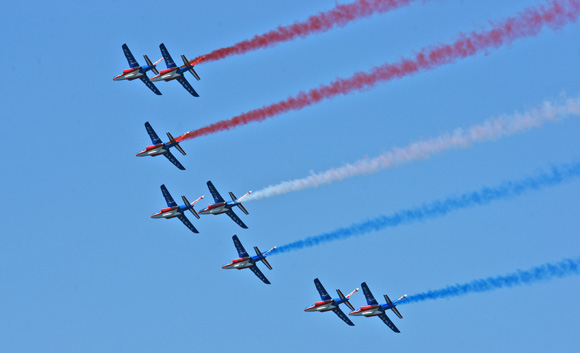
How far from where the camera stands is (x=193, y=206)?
91812mm

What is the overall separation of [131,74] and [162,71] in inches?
95.1

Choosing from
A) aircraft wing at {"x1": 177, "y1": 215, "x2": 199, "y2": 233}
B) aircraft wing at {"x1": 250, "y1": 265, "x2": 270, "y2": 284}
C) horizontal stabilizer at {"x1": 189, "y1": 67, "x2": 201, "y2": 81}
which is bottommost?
aircraft wing at {"x1": 250, "y1": 265, "x2": 270, "y2": 284}

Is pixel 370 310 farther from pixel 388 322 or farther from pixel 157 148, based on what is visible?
pixel 157 148

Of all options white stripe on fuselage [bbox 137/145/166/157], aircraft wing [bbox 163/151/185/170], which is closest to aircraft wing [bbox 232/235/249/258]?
aircraft wing [bbox 163/151/185/170]

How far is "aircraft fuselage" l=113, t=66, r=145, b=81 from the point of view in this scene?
90625mm

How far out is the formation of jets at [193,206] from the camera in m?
86.4

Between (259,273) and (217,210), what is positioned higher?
(217,210)

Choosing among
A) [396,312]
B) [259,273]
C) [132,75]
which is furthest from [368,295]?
[132,75]

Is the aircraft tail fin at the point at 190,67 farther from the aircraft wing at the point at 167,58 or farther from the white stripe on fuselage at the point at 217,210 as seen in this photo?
the white stripe on fuselage at the point at 217,210

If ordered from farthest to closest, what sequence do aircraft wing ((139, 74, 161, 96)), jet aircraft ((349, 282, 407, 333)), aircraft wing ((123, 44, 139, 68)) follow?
aircraft wing ((139, 74, 161, 96)), aircraft wing ((123, 44, 139, 68)), jet aircraft ((349, 282, 407, 333))

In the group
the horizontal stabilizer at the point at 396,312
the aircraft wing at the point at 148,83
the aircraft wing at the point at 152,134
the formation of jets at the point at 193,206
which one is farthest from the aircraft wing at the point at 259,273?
the aircraft wing at the point at 148,83

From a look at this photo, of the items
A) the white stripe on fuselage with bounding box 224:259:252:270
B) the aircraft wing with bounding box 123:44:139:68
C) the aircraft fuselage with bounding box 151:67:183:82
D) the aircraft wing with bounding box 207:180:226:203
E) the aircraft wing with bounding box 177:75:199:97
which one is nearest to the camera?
the aircraft fuselage with bounding box 151:67:183:82

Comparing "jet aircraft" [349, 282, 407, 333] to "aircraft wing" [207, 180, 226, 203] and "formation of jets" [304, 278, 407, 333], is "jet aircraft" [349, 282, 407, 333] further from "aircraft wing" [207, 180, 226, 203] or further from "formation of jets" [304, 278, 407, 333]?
"aircraft wing" [207, 180, 226, 203]

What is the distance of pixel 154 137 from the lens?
9188 centimetres
